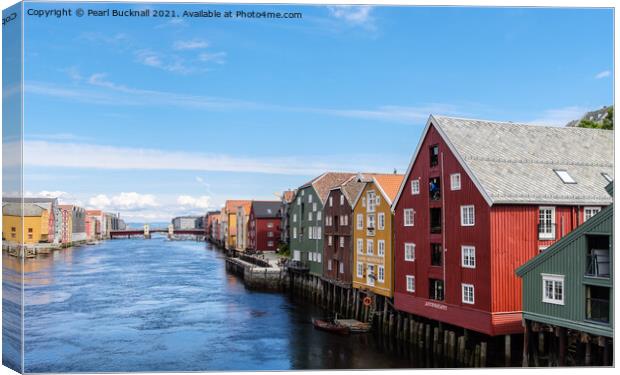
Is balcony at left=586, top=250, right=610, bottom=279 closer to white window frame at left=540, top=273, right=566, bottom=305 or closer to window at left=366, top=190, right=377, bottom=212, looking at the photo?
white window frame at left=540, top=273, right=566, bottom=305

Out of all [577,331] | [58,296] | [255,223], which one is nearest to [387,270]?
[577,331]

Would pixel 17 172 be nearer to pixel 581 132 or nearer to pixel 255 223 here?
pixel 581 132

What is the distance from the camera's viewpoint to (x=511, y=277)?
23062mm

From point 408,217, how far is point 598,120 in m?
8.44

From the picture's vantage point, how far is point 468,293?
2408 centimetres

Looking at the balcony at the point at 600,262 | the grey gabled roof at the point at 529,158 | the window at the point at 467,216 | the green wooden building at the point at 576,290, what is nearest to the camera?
the green wooden building at the point at 576,290

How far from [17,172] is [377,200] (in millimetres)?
20543

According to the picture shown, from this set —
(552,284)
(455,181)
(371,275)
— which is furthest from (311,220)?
(552,284)

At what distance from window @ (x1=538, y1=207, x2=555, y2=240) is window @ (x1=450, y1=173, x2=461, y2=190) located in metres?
3.02

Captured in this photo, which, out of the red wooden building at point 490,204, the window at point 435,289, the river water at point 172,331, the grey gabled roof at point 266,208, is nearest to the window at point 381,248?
the river water at point 172,331

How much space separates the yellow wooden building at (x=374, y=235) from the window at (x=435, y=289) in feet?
17.9

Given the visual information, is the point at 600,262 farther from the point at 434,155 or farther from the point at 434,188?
the point at 434,155

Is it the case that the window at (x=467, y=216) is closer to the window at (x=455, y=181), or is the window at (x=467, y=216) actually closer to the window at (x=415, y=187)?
the window at (x=455, y=181)

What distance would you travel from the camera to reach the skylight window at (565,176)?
944 inches
